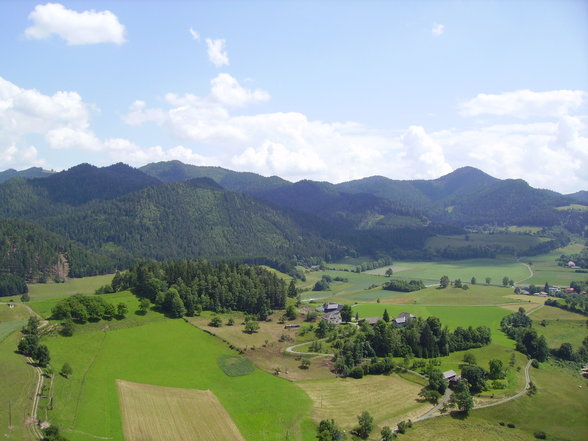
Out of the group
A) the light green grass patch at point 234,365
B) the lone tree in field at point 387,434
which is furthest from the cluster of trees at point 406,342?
the lone tree in field at point 387,434

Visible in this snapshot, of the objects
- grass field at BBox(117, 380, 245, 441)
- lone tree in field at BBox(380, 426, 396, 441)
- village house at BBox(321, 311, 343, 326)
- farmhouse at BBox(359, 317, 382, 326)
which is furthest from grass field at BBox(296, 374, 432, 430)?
village house at BBox(321, 311, 343, 326)

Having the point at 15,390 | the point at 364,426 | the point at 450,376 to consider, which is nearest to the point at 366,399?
the point at 364,426

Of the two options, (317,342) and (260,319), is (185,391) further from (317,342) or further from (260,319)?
(260,319)

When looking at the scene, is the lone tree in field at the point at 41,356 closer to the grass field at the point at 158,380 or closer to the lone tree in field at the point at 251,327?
the grass field at the point at 158,380

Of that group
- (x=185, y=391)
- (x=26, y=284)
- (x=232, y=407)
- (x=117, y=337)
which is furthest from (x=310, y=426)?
(x=26, y=284)

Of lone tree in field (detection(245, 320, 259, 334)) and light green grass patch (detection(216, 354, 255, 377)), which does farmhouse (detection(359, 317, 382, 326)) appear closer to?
lone tree in field (detection(245, 320, 259, 334))

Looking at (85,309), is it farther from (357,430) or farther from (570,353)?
(570,353)
